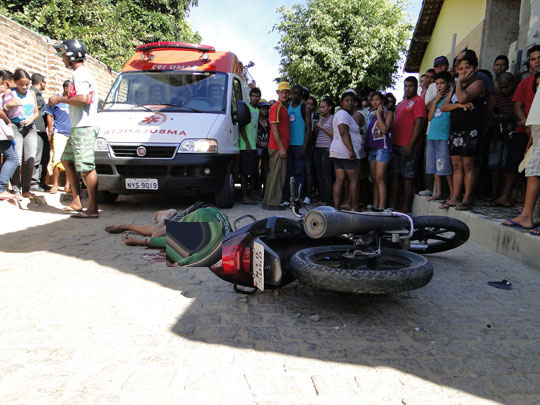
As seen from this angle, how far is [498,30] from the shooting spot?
27.2 ft

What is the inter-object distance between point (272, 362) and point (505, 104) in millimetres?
5485

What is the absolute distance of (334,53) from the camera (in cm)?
2873

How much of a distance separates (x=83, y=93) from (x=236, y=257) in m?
4.09

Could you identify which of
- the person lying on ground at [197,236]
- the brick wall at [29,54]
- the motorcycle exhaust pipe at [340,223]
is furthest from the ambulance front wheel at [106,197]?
the motorcycle exhaust pipe at [340,223]

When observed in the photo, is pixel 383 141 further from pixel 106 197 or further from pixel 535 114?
pixel 106 197

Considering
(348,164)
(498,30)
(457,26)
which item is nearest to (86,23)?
(457,26)

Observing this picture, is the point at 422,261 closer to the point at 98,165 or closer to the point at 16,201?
the point at 98,165

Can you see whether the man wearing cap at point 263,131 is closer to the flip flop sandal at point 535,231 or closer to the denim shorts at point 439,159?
the denim shorts at point 439,159

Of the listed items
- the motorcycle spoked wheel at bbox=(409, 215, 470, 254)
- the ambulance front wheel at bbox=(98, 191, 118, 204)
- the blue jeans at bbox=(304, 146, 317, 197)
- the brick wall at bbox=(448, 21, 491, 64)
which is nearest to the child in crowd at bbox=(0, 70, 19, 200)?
the ambulance front wheel at bbox=(98, 191, 118, 204)

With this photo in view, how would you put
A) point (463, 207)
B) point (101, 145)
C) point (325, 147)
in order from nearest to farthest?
1. point (463, 207)
2. point (101, 145)
3. point (325, 147)

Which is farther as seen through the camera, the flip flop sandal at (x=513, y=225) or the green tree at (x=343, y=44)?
the green tree at (x=343, y=44)

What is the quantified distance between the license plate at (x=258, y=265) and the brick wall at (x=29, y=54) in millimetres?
8047

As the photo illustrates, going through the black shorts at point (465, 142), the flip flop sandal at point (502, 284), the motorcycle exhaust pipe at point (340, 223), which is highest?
the black shorts at point (465, 142)

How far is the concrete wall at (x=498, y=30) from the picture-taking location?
8.24 metres
